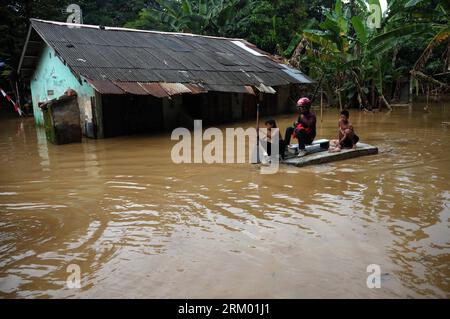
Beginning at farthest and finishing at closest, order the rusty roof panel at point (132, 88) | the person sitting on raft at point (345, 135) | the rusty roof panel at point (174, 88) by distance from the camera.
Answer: the rusty roof panel at point (174, 88)
the rusty roof panel at point (132, 88)
the person sitting on raft at point (345, 135)

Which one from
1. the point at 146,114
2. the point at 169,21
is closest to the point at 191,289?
the point at 146,114

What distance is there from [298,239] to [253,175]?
9.30ft

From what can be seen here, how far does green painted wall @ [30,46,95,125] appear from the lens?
1187cm

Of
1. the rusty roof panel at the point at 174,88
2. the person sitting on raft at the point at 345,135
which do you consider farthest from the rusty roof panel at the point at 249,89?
the person sitting on raft at the point at 345,135

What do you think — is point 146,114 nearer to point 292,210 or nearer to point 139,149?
point 139,149

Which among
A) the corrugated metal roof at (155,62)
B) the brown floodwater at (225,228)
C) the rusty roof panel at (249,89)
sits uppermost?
the corrugated metal roof at (155,62)

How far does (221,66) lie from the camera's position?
14.1 metres

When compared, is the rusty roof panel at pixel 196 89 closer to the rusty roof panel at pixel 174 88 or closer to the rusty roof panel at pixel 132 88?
the rusty roof panel at pixel 174 88

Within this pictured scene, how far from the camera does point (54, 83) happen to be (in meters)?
13.4

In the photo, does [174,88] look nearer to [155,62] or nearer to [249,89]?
[155,62]

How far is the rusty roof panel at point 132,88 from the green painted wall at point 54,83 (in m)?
1.25

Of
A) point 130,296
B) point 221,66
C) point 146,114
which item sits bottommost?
point 130,296

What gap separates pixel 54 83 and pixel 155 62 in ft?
11.6

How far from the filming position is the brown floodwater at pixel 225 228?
11.5 feet
